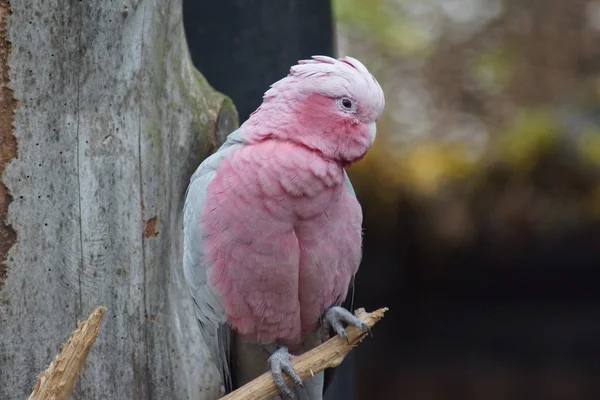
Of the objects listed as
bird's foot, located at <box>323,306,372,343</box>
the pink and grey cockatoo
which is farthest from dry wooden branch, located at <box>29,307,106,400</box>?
bird's foot, located at <box>323,306,372,343</box>

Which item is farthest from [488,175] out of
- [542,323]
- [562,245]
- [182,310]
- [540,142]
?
[182,310]

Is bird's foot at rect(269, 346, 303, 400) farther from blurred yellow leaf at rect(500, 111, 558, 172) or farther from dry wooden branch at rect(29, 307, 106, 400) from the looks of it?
blurred yellow leaf at rect(500, 111, 558, 172)

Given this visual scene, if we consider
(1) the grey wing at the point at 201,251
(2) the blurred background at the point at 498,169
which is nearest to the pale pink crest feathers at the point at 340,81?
(1) the grey wing at the point at 201,251

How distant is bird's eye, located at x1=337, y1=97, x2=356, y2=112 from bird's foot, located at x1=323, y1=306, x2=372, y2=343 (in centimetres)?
68

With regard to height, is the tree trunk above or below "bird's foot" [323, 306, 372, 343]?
above

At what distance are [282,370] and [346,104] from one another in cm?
89

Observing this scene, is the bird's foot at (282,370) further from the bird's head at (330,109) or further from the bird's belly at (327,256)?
the bird's head at (330,109)

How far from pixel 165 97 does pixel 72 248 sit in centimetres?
62

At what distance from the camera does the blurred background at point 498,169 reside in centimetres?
557

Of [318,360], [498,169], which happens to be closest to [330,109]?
[318,360]

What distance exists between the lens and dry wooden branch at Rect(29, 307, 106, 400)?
2.06 meters

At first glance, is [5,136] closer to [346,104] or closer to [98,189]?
[98,189]

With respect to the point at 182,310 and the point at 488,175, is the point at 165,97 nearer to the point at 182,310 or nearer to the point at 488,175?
the point at 182,310

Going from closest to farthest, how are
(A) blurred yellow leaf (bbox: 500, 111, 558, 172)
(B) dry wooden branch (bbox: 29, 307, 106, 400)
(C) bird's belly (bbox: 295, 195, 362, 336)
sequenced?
(B) dry wooden branch (bbox: 29, 307, 106, 400) → (C) bird's belly (bbox: 295, 195, 362, 336) → (A) blurred yellow leaf (bbox: 500, 111, 558, 172)
